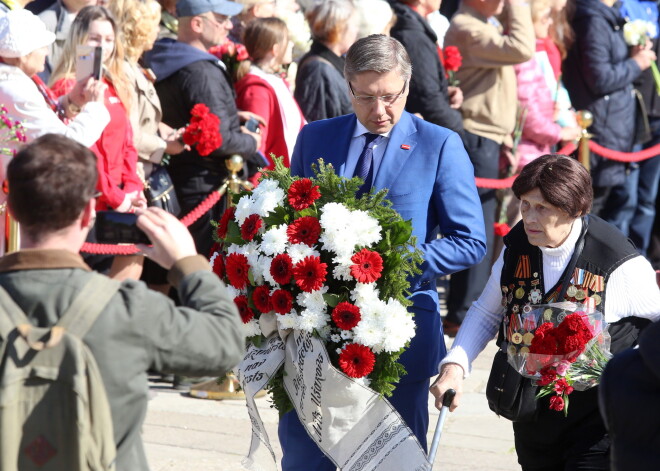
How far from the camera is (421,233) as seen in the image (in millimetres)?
4309

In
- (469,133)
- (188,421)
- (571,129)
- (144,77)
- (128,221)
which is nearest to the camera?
(128,221)

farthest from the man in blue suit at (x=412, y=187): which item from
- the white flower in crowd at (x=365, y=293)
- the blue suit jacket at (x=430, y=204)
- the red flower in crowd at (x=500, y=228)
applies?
the red flower in crowd at (x=500, y=228)

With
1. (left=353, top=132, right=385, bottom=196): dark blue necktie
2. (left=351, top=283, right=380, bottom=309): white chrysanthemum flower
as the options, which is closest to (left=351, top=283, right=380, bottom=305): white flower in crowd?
(left=351, top=283, right=380, bottom=309): white chrysanthemum flower

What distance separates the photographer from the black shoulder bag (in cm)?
397

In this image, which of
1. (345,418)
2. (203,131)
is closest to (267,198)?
(345,418)

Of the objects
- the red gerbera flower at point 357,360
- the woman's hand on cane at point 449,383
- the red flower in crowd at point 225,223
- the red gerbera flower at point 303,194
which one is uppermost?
the red gerbera flower at point 303,194

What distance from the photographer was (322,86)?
25.6 feet

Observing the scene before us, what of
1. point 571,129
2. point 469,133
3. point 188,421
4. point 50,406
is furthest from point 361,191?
point 571,129

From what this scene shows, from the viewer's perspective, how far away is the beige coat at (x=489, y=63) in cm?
834

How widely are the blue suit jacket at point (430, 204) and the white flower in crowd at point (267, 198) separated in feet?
1.22

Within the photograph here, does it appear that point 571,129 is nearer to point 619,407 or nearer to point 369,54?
point 369,54

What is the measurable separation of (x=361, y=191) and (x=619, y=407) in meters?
1.87

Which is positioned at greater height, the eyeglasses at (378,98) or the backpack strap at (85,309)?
the backpack strap at (85,309)

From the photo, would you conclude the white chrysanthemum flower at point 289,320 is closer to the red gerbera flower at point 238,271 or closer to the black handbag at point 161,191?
the red gerbera flower at point 238,271
